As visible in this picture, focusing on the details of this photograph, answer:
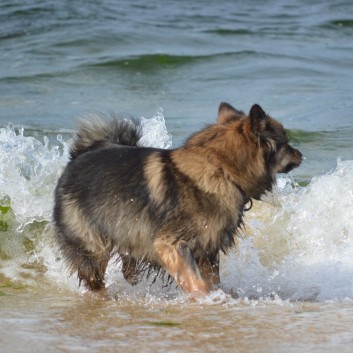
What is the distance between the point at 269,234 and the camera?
718 cm

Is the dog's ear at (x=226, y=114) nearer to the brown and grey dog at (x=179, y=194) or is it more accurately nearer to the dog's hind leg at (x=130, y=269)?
the brown and grey dog at (x=179, y=194)

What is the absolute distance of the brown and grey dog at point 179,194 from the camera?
5426mm

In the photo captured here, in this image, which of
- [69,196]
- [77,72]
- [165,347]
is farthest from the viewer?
[77,72]

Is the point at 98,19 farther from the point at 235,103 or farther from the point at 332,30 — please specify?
the point at 235,103

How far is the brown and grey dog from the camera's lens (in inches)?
214

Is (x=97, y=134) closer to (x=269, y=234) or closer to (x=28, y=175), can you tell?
(x=269, y=234)

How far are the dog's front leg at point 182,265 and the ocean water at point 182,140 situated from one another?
4.4 inches

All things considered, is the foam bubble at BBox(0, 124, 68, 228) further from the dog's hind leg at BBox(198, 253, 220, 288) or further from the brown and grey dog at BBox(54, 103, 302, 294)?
the dog's hind leg at BBox(198, 253, 220, 288)

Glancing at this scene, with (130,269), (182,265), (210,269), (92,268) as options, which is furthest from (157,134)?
(182,265)

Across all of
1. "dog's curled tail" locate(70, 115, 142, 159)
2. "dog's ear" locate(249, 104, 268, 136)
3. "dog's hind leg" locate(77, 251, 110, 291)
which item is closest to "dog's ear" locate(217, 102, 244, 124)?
"dog's ear" locate(249, 104, 268, 136)

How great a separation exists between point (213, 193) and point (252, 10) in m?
14.4

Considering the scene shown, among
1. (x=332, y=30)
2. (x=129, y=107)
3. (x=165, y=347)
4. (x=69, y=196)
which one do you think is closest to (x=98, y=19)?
(x=332, y=30)

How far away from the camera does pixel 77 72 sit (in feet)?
47.4

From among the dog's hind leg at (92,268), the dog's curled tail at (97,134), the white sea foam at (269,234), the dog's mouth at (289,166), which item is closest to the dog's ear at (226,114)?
the dog's mouth at (289,166)
